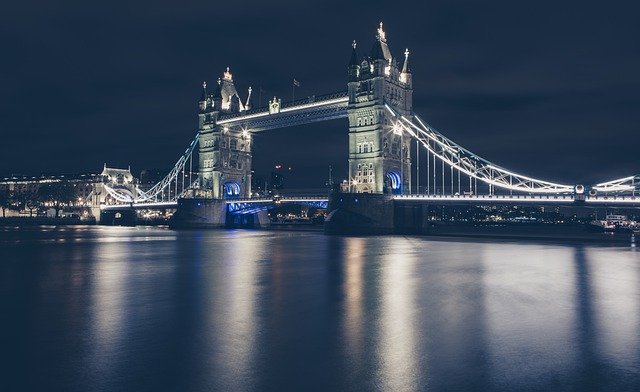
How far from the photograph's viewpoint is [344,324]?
13.4m

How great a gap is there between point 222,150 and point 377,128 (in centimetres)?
3749

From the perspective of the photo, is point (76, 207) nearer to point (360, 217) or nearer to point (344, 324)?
point (360, 217)

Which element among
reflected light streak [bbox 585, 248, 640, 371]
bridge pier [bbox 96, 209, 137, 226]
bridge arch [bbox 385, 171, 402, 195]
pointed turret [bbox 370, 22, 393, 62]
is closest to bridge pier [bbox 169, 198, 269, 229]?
bridge arch [bbox 385, 171, 402, 195]

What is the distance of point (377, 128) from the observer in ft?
228

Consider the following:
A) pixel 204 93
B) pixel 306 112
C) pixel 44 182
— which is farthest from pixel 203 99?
pixel 44 182

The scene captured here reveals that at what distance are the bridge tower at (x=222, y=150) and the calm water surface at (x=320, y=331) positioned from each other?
70.6 metres

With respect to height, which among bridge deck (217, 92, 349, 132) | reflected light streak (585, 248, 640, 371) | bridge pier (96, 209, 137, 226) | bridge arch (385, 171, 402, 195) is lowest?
reflected light streak (585, 248, 640, 371)

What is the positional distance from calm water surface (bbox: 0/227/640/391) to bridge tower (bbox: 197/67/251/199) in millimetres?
70563

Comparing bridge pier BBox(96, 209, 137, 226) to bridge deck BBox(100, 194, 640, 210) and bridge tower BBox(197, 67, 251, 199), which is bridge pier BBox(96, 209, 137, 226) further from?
bridge deck BBox(100, 194, 640, 210)

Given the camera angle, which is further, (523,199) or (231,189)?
(231,189)

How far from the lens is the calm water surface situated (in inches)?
349

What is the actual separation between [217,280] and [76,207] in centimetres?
13709

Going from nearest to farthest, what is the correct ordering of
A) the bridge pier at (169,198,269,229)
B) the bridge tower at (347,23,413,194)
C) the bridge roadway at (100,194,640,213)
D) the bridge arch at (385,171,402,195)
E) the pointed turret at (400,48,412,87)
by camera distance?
1. the bridge roadway at (100,194,640,213)
2. the bridge tower at (347,23,413,194)
3. the bridge arch at (385,171,402,195)
4. the pointed turret at (400,48,412,87)
5. the bridge pier at (169,198,269,229)

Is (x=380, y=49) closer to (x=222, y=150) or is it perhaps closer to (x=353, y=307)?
(x=222, y=150)
